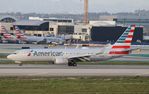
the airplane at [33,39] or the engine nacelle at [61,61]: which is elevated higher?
the engine nacelle at [61,61]

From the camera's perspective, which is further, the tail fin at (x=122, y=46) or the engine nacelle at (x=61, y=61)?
the tail fin at (x=122, y=46)

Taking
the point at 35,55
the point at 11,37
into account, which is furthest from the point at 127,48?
the point at 11,37

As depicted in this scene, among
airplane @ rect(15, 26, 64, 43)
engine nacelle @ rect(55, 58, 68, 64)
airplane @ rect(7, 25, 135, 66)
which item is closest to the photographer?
airplane @ rect(7, 25, 135, 66)

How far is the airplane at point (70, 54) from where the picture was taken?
67.3 meters

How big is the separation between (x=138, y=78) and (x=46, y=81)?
Result: 9832 millimetres

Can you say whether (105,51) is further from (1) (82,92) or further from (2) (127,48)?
(1) (82,92)

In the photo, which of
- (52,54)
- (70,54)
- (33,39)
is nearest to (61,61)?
(52,54)

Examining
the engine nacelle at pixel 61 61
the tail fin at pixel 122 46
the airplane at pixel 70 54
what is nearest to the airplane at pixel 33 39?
the tail fin at pixel 122 46

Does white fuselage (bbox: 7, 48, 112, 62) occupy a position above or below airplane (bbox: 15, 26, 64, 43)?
above

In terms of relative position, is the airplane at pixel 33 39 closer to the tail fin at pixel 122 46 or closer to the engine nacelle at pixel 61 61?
the tail fin at pixel 122 46

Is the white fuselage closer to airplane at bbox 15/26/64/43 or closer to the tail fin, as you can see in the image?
the tail fin

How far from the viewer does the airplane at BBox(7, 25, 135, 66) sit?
67312 mm

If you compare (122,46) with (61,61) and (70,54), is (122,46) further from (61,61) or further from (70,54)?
(61,61)

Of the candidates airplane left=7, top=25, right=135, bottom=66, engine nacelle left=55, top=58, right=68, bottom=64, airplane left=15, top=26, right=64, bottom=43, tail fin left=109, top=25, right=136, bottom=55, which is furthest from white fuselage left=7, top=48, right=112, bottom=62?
airplane left=15, top=26, right=64, bottom=43
